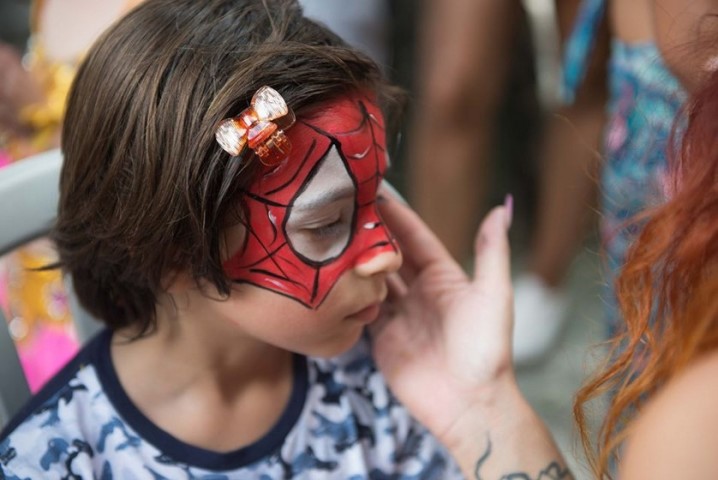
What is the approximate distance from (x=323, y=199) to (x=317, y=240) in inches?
1.8

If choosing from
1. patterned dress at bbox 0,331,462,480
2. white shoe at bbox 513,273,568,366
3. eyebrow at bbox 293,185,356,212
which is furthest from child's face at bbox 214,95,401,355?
white shoe at bbox 513,273,568,366

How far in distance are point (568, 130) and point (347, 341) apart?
3.57 ft

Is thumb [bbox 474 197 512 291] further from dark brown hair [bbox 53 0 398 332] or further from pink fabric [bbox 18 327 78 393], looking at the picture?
pink fabric [bbox 18 327 78 393]

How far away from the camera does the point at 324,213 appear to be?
33.7 inches

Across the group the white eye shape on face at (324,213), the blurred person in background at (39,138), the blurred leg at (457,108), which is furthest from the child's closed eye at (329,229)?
the blurred leg at (457,108)

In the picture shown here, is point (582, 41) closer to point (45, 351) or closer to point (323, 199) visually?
point (323, 199)

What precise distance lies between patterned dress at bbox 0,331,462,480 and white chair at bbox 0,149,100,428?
3.7 inches

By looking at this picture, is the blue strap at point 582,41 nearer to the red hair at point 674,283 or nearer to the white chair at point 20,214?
the red hair at point 674,283

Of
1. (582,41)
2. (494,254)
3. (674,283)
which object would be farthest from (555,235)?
(674,283)

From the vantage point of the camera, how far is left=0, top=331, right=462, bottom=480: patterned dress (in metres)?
0.87

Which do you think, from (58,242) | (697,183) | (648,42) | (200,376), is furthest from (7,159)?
(697,183)

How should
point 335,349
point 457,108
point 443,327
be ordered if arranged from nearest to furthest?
point 335,349
point 443,327
point 457,108

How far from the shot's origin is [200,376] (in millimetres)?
966

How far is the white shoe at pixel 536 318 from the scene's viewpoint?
6.36ft
